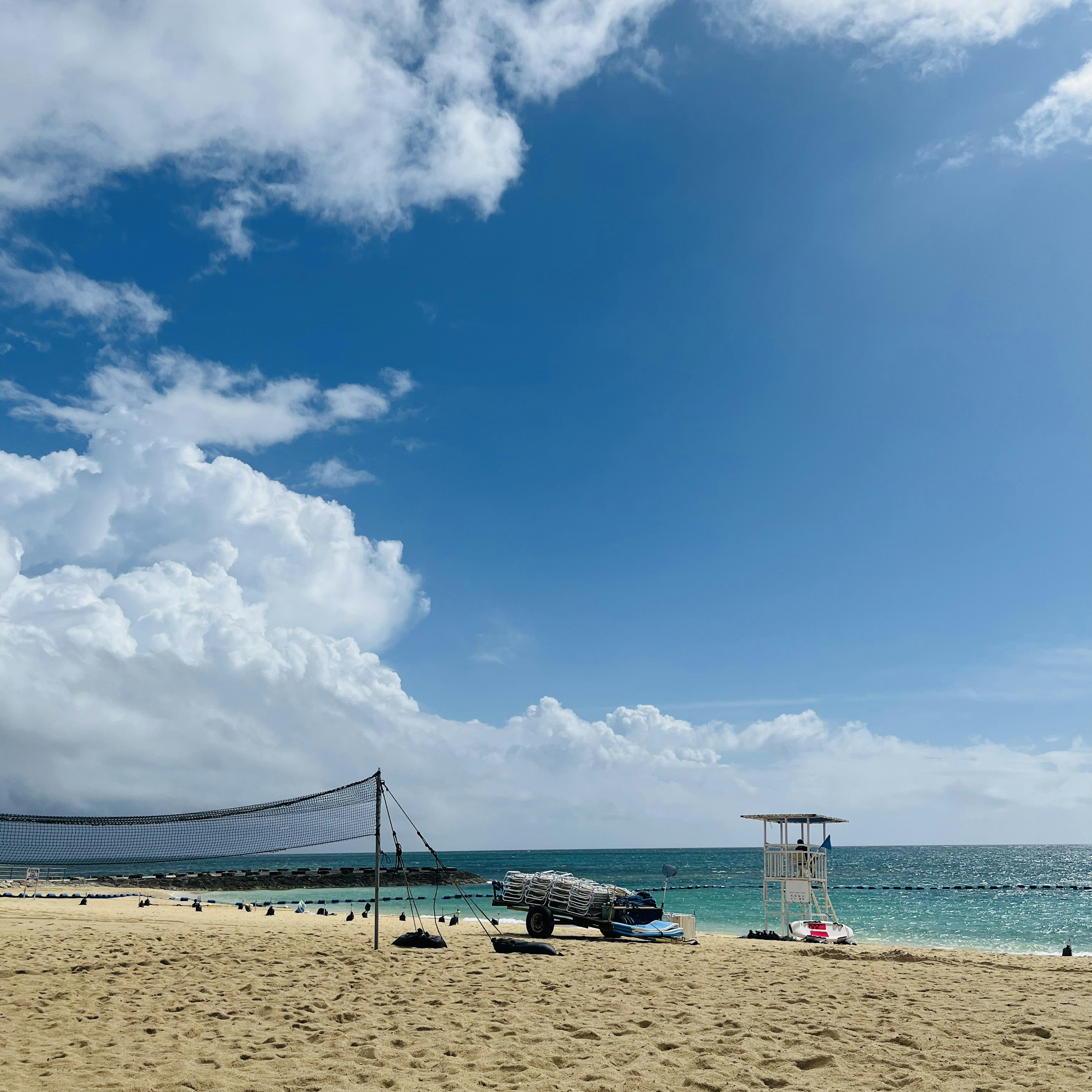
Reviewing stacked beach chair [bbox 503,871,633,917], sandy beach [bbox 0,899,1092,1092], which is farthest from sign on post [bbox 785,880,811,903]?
sandy beach [bbox 0,899,1092,1092]

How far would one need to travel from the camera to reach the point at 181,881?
65.4m

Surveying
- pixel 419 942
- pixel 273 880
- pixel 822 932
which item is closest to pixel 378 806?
pixel 419 942

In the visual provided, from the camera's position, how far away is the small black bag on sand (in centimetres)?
1435

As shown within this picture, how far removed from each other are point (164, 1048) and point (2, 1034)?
170 cm

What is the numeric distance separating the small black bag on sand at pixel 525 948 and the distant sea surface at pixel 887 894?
56.4 ft

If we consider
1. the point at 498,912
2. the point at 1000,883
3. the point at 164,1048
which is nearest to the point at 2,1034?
the point at 164,1048

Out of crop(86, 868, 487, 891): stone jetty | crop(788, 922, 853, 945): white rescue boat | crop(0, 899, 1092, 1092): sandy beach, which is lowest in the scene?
crop(86, 868, 487, 891): stone jetty

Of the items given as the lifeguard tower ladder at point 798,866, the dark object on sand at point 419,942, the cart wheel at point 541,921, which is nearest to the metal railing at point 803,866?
the lifeguard tower ladder at point 798,866

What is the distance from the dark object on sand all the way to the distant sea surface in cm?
1773

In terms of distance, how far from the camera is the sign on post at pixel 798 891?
23.2m

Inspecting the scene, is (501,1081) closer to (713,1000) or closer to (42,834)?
(713,1000)

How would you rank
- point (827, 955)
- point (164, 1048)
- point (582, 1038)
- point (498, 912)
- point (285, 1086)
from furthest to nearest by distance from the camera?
point (498, 912) → point (827, 955) → point (582, 1038) → point (164, 1048) → point (285, 1086)

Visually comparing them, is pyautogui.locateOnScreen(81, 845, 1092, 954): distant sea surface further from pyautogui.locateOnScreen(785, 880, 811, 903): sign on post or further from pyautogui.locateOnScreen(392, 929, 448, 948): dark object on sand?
pyautogui.locateOnScreen(392, 929, 448, 948): dark object on sand

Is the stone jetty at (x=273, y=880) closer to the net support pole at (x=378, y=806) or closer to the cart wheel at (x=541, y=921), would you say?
the cart wheel at (x=541, y=921)
